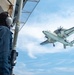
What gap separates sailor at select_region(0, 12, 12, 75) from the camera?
155 inches

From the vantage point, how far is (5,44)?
13.5 ft

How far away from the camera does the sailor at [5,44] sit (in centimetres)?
395

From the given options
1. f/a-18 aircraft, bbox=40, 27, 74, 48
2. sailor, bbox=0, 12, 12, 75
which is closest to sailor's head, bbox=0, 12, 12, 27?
sailor, bbox=0, 12, 12, 75

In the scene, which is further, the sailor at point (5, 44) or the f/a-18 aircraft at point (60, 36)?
the f/a-18 aircraft at point (60, 36)

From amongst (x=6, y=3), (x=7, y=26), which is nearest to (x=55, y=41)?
(x=6, y=3)

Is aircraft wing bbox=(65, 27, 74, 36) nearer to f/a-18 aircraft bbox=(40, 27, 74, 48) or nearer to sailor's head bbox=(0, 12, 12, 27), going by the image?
f/a-18 aircraft bbox=(40, 27, 74, 48)

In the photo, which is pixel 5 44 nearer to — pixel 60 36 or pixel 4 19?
pixel 4 19

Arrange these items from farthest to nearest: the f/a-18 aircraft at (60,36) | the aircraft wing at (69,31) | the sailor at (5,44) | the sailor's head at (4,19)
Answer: the f/a-18 aircraft at (60,36)
the aircraft wing at (69,31)
the sailor's head at (4,19)
the sailor at (5,44)

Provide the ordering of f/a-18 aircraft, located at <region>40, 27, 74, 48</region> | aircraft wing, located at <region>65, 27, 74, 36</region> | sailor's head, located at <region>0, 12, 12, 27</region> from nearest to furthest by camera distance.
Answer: sailor's head, located at <region>0, 12, 12, 27</region>
aircraft wing, located at <region>65, 27, 74, 36</region>
f/a-18 aircraft, located at <region>40, 27, 74, 48</region>

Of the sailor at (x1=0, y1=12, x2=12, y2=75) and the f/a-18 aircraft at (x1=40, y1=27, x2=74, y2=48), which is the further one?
the f/a-18 aircraft at (x1=40, y1=27, x2=74, y2=48)

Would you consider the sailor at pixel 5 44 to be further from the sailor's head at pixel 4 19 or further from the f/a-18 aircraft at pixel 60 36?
the f/a-18 aircraft at pixel 60 36

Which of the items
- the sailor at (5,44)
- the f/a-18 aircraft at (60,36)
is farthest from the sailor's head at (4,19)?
the f/a-18 aircraft at (60,36)

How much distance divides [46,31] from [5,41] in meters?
58.4

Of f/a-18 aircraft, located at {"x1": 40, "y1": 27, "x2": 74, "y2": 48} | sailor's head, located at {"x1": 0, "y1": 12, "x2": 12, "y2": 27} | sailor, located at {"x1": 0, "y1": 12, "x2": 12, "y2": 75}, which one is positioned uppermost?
f/a-18 aircraft, located at {"x1": 40, "y1": 27, "x2": 74, "y2": 48}
